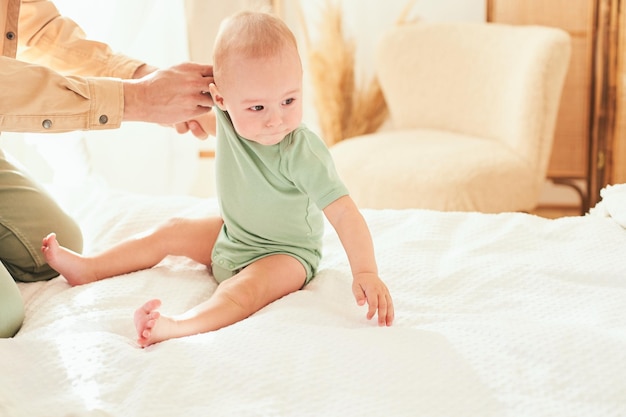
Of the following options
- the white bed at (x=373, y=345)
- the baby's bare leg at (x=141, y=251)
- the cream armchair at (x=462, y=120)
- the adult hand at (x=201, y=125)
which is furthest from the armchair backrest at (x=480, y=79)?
the baby's bare leg at (x=141, y=251)

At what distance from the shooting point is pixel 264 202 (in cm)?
154

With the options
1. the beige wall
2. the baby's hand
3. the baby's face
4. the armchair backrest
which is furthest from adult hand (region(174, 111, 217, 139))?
the beige wall

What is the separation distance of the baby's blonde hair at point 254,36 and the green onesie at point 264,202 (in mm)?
→ 162

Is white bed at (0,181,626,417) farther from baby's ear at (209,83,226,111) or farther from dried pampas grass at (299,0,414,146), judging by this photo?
dried pampas grass at (299,0,414,146)

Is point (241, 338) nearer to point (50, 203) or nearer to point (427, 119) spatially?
point (50, 203)

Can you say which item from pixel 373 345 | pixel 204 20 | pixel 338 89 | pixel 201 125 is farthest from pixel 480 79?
pixel 373 345

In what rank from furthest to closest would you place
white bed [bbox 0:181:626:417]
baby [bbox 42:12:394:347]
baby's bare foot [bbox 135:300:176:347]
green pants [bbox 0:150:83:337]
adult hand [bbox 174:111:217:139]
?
adult hand [bbox 174:111:217:139] → green pants [bbox 0:150:83:337] → baby [bbox 42:12:394:347] → baby's bare foot [bbox 135:300:176:347] → white bed [bbox 0:181:626:417]

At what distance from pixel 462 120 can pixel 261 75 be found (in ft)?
6.36

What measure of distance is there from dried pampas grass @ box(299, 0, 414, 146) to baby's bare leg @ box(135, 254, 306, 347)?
7.37 ft

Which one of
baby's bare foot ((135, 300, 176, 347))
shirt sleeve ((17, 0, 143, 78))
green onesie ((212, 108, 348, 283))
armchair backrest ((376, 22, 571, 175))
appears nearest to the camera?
baby's bare foot ((135, 300, 176, 347))

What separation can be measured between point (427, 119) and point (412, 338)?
213 cm

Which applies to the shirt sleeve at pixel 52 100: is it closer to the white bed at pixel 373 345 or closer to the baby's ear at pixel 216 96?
the baby's ear at pixel 216 96

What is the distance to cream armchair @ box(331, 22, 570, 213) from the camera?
2.68 metres

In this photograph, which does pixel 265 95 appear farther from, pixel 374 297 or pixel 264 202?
pixel 374 297
